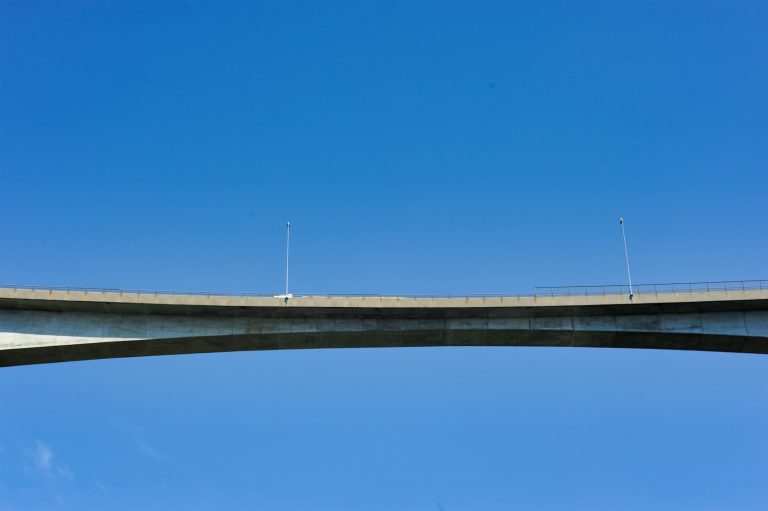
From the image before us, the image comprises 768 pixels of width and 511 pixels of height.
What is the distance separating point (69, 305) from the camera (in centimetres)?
4156

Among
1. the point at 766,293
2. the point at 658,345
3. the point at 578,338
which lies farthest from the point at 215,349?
the point at 766,293

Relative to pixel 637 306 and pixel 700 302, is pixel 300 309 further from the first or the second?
pixel 700 302

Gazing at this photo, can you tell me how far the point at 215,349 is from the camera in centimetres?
4328

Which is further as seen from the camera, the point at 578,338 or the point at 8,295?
the point at 578,338

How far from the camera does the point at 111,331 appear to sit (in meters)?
41.9

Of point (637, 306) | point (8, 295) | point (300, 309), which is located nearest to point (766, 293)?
→ point (637, 306)

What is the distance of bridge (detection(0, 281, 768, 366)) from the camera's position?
41594mm

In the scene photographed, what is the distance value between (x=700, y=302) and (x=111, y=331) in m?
25.5

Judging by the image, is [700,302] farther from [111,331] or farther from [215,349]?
[111,331]

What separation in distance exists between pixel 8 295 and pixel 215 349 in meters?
8.92

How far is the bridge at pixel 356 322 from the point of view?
4159cm

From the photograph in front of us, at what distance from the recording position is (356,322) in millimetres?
43219

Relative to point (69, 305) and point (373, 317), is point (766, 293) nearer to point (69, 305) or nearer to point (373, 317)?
point (373, 317)

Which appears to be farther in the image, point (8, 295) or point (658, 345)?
point (658, 345)
